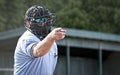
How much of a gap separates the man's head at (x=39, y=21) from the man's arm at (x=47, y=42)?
21cm

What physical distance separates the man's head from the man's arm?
0.69 feet

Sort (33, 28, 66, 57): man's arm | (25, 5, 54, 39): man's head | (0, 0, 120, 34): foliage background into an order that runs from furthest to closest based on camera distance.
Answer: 1. (0, 0, 120, 34): foliage background
2. (25, 5, 54, 39): man's head
3. (33, 28, 66, 57): man's arm

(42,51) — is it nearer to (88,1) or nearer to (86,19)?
(86,19)

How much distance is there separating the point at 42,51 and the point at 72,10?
79.8 ft

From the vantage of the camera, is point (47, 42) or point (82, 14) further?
point (82, 14)

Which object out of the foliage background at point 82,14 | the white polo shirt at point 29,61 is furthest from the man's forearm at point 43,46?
the foliage background at point 82,14

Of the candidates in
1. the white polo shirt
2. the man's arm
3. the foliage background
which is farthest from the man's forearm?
the foliage background

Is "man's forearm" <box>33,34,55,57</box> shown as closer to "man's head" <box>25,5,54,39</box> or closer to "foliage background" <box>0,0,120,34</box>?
"man's head" <box>25,5,54,39</box>

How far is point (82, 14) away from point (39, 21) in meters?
24.1

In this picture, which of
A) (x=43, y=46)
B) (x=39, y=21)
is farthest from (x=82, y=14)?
(x=43, y=46)

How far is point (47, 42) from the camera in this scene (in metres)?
2.70

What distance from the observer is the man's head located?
2.97m

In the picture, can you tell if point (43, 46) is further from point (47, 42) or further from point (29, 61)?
point (29, 61)

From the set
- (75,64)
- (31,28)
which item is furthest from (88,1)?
(31,28)
